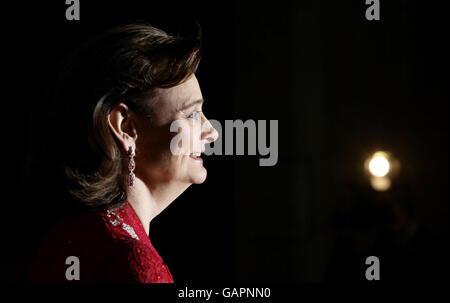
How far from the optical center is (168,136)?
42.2 inches

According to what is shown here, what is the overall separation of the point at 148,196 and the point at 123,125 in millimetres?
145

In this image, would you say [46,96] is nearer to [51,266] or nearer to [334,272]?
[51,266]

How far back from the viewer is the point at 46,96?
109 centimetres

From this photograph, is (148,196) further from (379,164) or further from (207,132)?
(379,164)

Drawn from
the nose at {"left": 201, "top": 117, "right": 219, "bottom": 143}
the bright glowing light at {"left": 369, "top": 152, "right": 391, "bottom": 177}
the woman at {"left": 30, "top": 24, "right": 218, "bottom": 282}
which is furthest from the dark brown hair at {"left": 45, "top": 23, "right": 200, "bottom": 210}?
the bright glowing light at {"left": 369, "top": 152, "right": 391, "bottom": 177}

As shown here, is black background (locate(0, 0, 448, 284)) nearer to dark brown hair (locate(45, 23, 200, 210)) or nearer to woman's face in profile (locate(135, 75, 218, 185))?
dark brown hair (locate(45, 23, 200, 210))

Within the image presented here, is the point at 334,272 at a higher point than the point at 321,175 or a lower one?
lower

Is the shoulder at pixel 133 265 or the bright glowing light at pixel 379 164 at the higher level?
the bright glowing light at pixel 379 164

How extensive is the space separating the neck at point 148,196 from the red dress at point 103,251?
0.07ft

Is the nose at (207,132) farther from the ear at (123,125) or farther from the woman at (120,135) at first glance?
the ear at (123,125)

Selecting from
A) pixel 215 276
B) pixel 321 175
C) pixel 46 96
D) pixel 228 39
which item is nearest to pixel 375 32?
pixel 321 175

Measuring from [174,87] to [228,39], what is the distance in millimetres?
1054

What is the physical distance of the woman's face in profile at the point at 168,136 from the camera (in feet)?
3.51

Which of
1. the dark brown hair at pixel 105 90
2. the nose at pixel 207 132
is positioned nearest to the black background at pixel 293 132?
the dark brown hair at pixel 105 90
